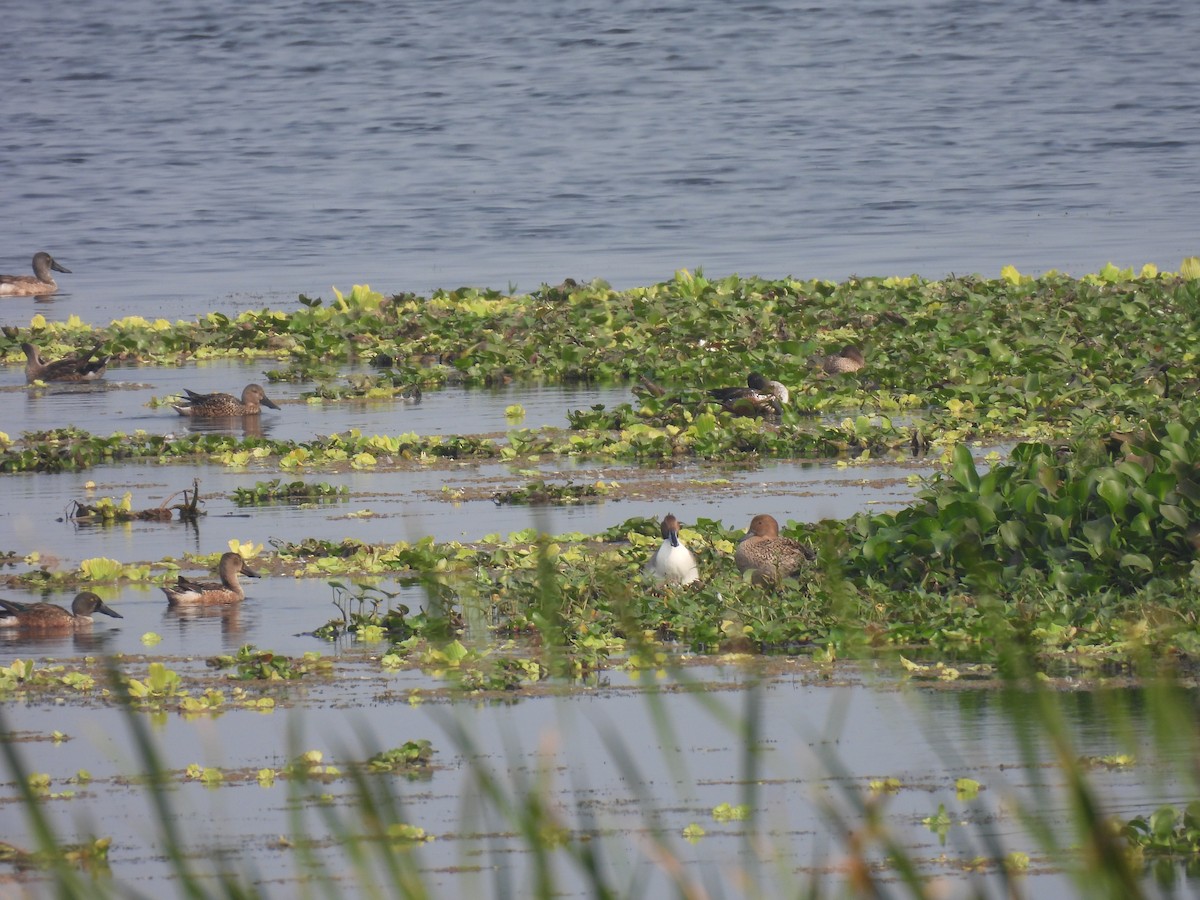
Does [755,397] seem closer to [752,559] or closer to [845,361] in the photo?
[845,361]

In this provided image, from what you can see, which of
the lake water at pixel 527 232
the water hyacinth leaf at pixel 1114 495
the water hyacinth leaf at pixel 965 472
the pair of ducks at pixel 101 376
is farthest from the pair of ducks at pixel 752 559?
the pair of ducks at pixel 101 376

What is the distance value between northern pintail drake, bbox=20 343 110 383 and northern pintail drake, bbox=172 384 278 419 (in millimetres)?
2728

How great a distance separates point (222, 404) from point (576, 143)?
34.3 metres

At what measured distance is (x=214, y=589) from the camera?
11.0 m

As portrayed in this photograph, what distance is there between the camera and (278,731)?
855 centimetres

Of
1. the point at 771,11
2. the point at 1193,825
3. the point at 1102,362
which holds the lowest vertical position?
the point at 771,11

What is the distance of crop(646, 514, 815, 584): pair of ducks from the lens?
34.3 feet

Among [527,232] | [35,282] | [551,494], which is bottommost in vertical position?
[527,232]

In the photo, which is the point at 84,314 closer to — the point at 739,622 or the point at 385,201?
the point at 385,201

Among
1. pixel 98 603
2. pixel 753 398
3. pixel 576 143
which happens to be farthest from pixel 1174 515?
Answer: pixel 576 143

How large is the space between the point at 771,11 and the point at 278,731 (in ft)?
224

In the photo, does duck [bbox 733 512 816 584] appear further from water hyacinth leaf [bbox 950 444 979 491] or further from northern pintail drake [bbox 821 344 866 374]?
northern pintail drake [bbox 821 344 866 374]

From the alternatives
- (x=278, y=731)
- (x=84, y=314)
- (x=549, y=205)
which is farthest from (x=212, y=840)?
(x=549, y=205)

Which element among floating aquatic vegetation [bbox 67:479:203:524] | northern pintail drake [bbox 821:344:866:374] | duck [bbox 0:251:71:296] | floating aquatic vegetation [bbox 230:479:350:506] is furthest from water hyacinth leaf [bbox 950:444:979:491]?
duck [bbox 0:251:71:296]
